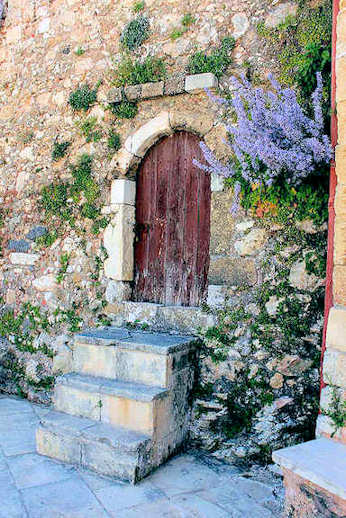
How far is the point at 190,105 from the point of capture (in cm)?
385

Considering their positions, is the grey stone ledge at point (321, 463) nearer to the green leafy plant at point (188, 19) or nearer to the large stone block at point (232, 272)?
the large stone block at point (232, 272)

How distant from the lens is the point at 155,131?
4023mm

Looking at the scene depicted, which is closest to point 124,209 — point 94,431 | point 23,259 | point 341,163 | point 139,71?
point 139,71

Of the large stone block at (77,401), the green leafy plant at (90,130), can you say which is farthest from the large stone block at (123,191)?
the large stone block at (77,401)

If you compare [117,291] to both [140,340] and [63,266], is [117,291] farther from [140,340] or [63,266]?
[140,340]

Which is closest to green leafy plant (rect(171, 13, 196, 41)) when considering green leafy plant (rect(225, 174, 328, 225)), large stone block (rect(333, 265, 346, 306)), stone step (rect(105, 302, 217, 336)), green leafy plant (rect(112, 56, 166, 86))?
green leafy plant (rect(112, 56, 166, 86))

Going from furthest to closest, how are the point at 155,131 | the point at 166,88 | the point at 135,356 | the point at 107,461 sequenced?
1. the point at 155,131
2. the point at 166,88
3. the point at 135,356
4. the point at 107,461

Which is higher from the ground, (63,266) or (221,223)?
(221,223)

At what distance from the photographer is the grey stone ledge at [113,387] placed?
10.2 ft

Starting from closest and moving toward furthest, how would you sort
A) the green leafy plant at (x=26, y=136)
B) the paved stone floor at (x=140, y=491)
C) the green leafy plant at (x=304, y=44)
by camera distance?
the paved stone floor at (x=140, y=491) < the green leafy plant at (x=304, y=44) < the green leafy plant at (x=26, y=136)

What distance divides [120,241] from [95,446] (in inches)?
69.6

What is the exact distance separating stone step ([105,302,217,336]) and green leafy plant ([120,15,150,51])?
2.30m

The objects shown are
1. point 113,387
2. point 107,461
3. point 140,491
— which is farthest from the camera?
point 113,387

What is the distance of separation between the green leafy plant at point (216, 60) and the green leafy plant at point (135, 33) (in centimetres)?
65
